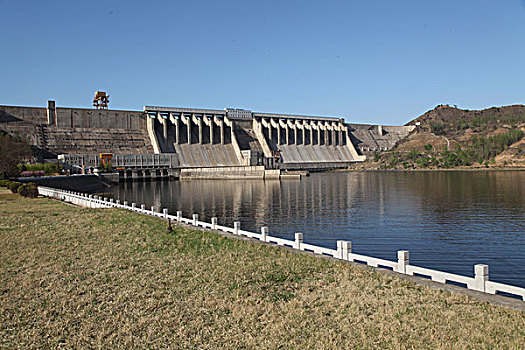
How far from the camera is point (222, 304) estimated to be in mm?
11125

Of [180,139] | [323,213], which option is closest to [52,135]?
[180,139]

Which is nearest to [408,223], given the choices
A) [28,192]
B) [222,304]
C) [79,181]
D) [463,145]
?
[222,304]

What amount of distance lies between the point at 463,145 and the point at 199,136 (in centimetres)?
10008

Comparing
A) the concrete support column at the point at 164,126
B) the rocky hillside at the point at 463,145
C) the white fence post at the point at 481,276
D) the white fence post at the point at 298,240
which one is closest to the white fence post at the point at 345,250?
the white fence post at the point at 298,240

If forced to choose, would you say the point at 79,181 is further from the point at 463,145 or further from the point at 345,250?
the point at 463,145

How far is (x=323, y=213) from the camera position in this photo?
4062cm

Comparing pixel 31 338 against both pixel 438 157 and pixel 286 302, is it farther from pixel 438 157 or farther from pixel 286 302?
pixel 438 157

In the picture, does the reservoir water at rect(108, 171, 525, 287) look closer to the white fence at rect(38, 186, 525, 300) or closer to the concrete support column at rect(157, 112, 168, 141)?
the white fence at rect(38, 186, 525, 300)

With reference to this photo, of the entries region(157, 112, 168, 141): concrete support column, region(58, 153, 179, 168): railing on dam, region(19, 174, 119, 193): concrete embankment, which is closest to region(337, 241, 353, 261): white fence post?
region(19, 174, 119, 193): concrete embankment

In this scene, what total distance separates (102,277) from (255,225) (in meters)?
20.6

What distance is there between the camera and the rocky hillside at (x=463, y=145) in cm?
14638

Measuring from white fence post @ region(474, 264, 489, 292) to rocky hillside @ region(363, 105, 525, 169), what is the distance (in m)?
141

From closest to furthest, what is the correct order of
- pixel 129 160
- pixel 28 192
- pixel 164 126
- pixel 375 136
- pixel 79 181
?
pixel 28 192 → pixel 79 181 → pixel 129 160 → pixel 164 126 → pixel 375 136

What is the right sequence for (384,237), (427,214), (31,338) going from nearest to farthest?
(31,338), (384,237), (427,214)
